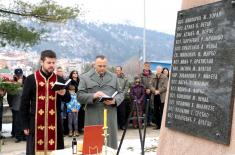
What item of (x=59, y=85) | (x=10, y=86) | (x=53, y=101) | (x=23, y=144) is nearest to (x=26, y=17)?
(x=10, y=86)

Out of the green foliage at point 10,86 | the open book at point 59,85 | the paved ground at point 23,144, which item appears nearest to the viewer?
the open book at point 59,85

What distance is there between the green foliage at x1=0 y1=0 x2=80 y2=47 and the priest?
6828 millimetres

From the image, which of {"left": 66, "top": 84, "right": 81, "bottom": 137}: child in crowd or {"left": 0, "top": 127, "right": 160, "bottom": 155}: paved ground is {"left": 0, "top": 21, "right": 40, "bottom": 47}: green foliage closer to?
{"left": 66, "top": 84, "right": 81, "bottom": 137}: child in crowd

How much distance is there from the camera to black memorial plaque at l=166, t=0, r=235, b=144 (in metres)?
4.13

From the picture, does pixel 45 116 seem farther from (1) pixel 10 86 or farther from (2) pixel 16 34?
(2) pixel 16 34

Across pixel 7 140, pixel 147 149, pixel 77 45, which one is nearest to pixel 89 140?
pixel 147 149

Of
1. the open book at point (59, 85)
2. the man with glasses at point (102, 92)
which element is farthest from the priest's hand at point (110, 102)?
the open book at point (59, 85)

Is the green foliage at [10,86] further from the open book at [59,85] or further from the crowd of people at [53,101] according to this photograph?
the open book at [59,85]

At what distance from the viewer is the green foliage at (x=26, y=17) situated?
1266 cm

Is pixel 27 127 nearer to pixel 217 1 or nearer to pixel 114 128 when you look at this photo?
pixel 114 128

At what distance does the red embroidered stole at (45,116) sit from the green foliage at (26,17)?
684cm

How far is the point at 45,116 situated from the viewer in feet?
19.9

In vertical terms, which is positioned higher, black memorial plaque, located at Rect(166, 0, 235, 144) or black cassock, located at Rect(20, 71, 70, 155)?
black memorial plaque, located at Rect(166, 0, 235, 144)

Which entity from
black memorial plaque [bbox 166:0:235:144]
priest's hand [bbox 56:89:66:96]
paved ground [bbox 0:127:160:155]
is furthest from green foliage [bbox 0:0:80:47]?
black memorial plaque [bbox 166:0:235:144]
